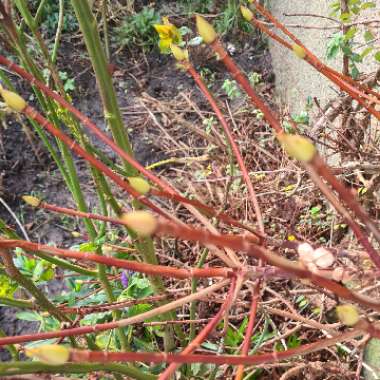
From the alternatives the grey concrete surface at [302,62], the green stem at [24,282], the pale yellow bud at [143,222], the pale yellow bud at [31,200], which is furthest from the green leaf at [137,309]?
the grey concrete surface at [302,62]

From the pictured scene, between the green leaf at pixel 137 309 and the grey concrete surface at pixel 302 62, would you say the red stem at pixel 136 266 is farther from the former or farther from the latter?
the grey concrete surface at pixel 302 62

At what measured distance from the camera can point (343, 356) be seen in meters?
1.44

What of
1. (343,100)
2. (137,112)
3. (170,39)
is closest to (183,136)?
(137,112)

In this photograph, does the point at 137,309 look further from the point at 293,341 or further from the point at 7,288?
the point at 293,341

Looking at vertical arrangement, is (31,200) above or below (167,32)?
below

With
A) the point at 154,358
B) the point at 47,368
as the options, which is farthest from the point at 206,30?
the point at 47,368

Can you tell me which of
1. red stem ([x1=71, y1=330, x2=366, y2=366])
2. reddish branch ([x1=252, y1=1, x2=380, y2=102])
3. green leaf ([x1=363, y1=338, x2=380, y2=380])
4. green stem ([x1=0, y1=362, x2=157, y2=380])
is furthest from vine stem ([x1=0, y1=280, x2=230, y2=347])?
green leaf ([x1=363, y1=338, x2=380, y2=380])

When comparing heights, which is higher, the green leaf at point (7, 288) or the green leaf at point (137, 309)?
the green leaf at point (7, 288)

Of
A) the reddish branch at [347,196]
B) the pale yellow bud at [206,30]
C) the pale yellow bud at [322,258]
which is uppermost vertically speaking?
the pale yellow bud at [206,30]

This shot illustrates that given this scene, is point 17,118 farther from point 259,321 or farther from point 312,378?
point 312,378

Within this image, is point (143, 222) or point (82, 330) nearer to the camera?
point (143, 222)

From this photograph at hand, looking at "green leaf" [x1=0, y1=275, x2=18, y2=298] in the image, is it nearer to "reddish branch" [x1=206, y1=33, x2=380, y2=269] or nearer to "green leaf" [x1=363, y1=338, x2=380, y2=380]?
"reddish branch" [x1=206, y1=33, x2=380, y2=269]

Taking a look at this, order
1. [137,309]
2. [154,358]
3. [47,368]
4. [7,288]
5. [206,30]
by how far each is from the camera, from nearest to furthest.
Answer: [154,358] → [206,30] → [47,368] → [7,288] → [137,309]

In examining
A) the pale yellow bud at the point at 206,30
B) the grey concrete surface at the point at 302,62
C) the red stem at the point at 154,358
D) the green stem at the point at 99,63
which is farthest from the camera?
the grey concrete surface at the point at 302,62
